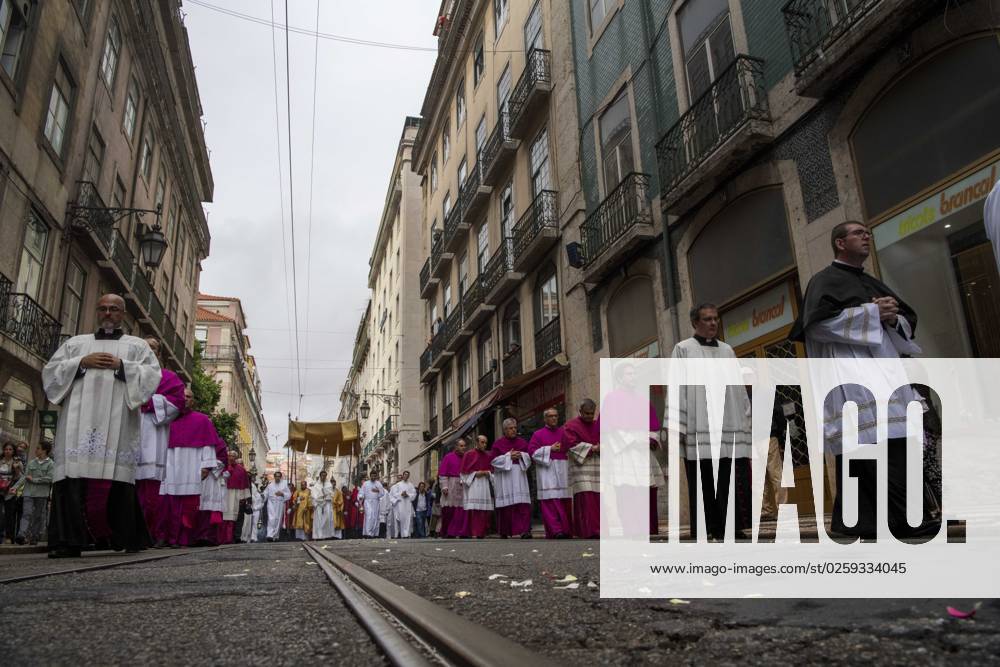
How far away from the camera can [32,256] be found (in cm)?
1452

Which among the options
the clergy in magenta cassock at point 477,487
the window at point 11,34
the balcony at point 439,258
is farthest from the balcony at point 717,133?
the balcony at point 439,258

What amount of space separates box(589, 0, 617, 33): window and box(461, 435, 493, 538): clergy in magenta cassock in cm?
949

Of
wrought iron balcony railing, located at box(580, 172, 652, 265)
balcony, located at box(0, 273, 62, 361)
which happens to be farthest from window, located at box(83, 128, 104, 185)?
wrought iron balcony railing, located at box(580, 172, 652, 265)

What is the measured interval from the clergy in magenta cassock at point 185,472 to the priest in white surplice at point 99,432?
3422 millimetres

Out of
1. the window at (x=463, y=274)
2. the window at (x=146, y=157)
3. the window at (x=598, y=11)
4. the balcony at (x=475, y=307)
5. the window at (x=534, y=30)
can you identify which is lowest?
the balcony at (x=475, y=307)

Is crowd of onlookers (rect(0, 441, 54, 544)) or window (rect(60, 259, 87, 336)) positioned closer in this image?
crowd of onlookers (rect(0, 441, 54, 544))

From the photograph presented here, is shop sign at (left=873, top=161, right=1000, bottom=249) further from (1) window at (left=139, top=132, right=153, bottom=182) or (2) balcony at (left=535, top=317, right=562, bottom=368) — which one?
(1) window at (left=139, top=132, right=153, bottom=182)

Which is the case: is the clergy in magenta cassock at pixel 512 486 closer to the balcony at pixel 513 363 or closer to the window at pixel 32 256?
the balcony at pixel 513 363

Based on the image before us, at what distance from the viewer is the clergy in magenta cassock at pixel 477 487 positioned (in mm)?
13836

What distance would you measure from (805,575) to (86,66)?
18.8 metres

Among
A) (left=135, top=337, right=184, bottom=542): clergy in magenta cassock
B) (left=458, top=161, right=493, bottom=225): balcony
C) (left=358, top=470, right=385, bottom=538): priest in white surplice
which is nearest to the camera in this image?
(left=135, top=337, right=184, bottom=542): clergy in magenta cassock

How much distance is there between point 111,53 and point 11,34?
19.1 feet

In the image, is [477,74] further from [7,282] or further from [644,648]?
[644,648]

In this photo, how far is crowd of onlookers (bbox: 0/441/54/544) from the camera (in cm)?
1120
